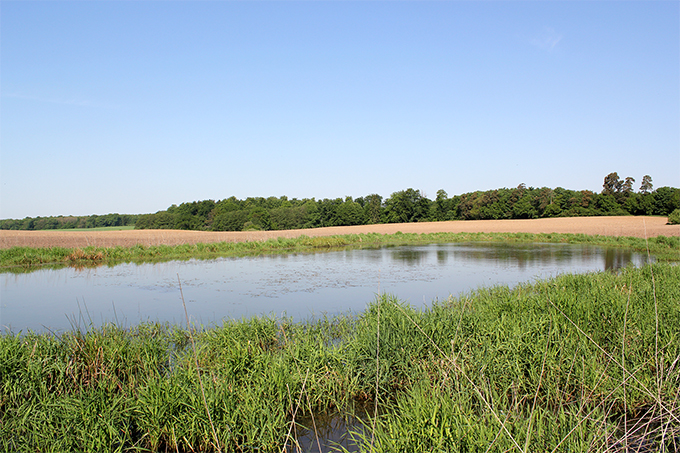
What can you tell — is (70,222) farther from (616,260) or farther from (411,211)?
(616,260)

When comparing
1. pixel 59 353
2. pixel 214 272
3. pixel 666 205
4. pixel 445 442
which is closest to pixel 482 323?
pixel 445 442

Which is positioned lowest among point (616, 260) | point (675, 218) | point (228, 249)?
point (616, 260)

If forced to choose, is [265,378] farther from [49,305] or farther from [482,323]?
[49,305]

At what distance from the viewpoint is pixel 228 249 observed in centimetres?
2438

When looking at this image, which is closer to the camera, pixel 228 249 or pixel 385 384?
pixel 385 384

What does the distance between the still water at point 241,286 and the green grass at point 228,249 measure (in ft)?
7.82

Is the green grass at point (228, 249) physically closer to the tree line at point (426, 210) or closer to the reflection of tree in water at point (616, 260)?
the reflection of tree in water at point (616, 260)

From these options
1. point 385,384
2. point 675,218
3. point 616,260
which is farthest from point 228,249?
point 675,218

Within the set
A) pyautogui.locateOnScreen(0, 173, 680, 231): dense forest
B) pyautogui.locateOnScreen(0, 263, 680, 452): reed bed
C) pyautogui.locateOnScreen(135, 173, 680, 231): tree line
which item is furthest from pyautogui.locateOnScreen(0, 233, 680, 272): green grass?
pyautogui.locateOnScreen(135, 173, 680, 231): tree line

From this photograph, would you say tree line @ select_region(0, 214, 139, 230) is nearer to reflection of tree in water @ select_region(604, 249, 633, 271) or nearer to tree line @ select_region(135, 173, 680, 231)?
tree line @ select_region(135, 173, 680, 231)

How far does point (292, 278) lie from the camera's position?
13.3m

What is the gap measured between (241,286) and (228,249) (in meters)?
13.1

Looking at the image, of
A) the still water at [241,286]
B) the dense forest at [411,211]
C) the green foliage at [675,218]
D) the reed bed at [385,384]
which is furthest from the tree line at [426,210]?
the reed bed at [385,384]

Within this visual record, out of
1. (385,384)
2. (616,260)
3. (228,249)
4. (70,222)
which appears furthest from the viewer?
(70,222)
